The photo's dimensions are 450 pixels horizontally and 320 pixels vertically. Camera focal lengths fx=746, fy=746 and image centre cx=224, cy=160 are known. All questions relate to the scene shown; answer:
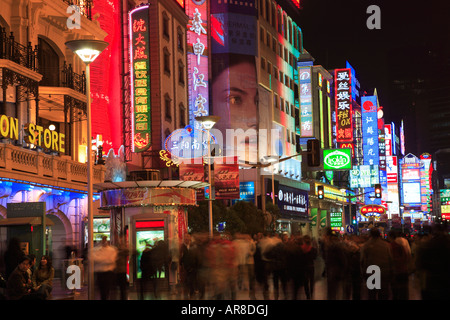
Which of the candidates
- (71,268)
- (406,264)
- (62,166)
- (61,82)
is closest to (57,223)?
(62,166)

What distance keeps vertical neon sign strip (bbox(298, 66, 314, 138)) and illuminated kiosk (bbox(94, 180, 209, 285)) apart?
185ft

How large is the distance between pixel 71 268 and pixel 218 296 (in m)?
10.2

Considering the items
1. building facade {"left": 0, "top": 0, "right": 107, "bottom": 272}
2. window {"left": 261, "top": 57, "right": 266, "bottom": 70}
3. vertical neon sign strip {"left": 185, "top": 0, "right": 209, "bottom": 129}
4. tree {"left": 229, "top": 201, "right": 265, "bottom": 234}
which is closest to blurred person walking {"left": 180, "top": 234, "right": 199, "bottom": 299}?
building facade {"left": 0, "top": 0, "right": 107, "bottom": 272}

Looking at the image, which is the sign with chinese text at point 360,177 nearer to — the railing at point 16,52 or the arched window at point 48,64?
the arched window at point 48,64

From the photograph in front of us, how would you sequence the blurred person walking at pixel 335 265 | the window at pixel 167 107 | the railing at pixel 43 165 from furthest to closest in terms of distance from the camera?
the window at pixel 167 107 → the railing at pixel 43 165 → the blurred person walking at pixel 335 265

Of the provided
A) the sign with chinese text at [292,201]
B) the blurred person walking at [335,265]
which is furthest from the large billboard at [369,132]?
the blurred person walking at [335,265]

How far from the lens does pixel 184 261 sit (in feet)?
74.0

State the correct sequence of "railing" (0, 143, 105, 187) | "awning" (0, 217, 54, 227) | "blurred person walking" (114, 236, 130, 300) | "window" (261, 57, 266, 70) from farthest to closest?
"window" (261, 57, 266, 70)
"railing" (0, 143, 105, 187)
"awning" (0, 217, 54, 227)
"blurred person walking" (114, 236, 130, 300)

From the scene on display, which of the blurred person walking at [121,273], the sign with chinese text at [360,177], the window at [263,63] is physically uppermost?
the window at [263,63]

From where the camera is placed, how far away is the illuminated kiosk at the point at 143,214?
2794 cm

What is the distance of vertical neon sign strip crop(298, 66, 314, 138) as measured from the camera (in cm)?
8419

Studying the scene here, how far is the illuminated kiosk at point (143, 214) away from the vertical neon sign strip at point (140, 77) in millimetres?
13827

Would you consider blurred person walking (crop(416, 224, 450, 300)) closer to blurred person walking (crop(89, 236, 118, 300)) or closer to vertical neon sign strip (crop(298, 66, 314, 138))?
blurred person walking (crop(89, 236, 118, 300))

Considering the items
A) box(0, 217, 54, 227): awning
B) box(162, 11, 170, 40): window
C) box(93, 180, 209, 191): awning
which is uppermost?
box(162, 11, 170, 40): window
